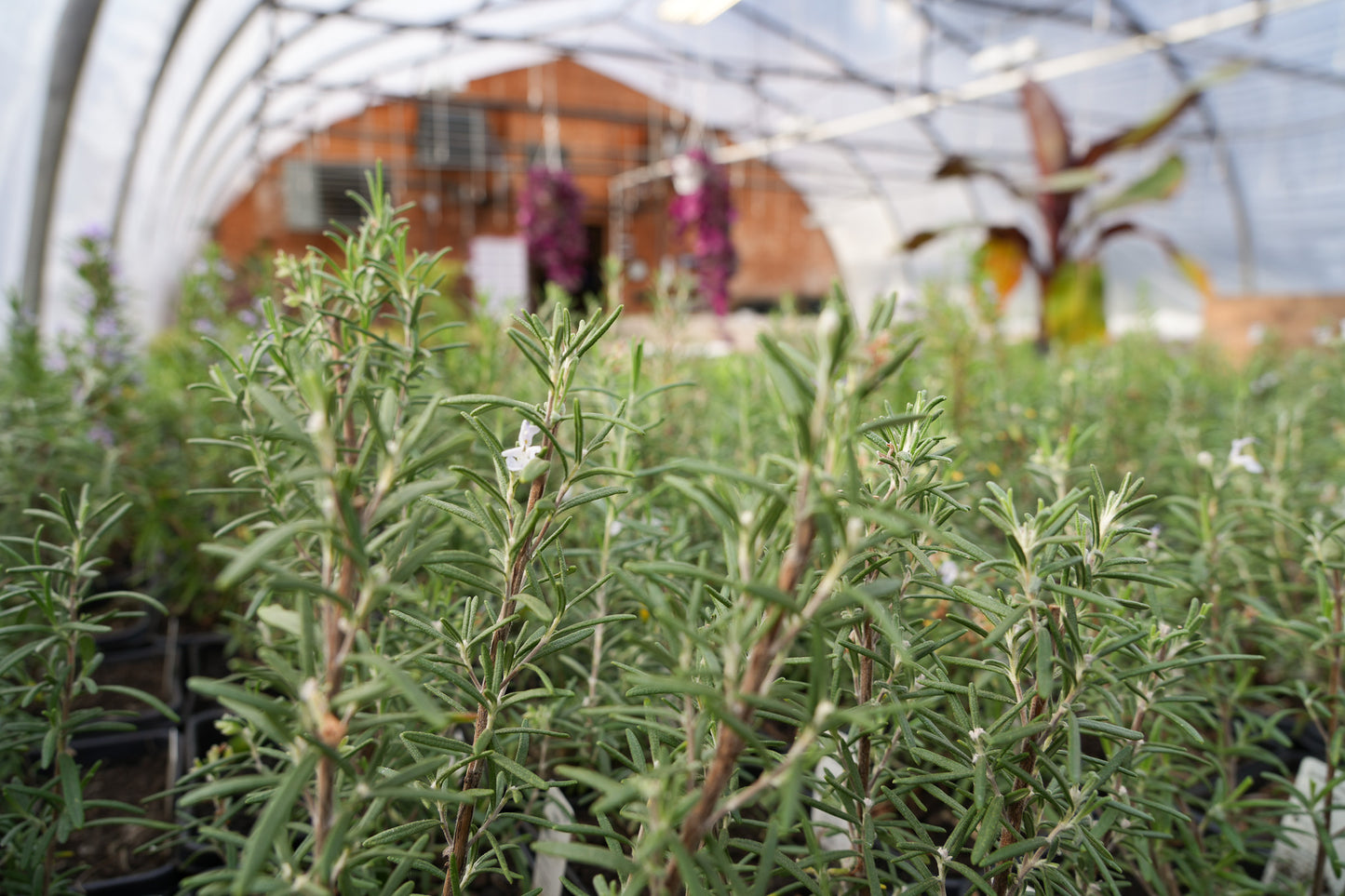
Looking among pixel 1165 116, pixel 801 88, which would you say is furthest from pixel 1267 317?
pixel 801 88

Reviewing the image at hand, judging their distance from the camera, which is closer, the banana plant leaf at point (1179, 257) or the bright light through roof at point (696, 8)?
the bright light through roof at point (696, 8)

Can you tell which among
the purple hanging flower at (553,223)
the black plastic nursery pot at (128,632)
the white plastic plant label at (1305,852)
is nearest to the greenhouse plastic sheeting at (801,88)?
the purple hanging flower at (553,223)

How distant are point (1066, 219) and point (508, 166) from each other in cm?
1020

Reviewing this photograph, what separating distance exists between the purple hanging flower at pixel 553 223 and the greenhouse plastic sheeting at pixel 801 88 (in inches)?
83.8

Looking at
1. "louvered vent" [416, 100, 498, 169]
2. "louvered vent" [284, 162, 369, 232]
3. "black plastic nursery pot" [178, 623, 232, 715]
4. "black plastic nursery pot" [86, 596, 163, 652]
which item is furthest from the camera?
"louvered vent" [284, 162, 369, 232]

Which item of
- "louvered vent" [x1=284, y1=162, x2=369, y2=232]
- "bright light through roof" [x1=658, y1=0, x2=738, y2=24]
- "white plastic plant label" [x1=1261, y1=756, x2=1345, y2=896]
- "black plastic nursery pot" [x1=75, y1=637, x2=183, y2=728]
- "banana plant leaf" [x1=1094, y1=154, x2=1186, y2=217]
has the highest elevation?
"louvered vent" [x1=284, y1=162, x2=369, y2=232]

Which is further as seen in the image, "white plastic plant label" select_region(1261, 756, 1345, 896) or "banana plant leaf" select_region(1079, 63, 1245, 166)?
"banana plant leaf" select_region(1079, 63, 1245, 166)

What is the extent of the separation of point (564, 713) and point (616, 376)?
0.71 m

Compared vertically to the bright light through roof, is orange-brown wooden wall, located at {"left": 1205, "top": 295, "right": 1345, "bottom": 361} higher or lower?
lower

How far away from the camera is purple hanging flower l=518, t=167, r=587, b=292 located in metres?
6.29

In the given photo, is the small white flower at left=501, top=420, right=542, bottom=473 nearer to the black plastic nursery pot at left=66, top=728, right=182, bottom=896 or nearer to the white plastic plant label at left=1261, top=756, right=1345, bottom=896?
the black plastic nursery pot at left=66, top=728, right=182, bottom=896

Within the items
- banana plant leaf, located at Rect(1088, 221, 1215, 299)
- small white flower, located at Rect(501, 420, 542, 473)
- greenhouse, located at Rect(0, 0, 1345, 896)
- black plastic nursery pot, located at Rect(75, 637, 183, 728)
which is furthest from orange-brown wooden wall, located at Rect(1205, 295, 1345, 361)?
black plastic nursery pot, located at Rect(75, 637, 183, 728)

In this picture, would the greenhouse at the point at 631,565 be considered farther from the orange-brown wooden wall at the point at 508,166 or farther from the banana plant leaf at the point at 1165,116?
the orange-brown wooden wall at the point at 508,166

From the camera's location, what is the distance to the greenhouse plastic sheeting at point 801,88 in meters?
5.74
